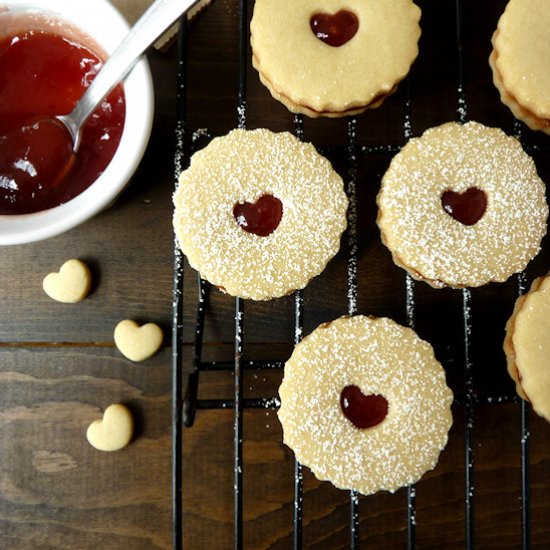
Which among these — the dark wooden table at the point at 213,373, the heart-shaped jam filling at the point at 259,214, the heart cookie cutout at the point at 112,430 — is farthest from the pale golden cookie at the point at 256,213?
the heart cookie cutout at the point at 112,430

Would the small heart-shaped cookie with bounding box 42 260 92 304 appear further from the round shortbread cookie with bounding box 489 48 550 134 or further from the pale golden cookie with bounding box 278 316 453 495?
the round shortbread cookie with bounding box 489 48 550 134

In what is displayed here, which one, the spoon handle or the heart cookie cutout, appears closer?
the spoon handle

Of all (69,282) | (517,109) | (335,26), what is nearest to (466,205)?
(517,109)

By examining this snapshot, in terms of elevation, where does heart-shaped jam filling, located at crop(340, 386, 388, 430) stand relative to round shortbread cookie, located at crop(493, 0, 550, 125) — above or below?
below

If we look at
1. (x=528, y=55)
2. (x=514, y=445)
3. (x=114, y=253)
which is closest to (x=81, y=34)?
(x=114, y=253)

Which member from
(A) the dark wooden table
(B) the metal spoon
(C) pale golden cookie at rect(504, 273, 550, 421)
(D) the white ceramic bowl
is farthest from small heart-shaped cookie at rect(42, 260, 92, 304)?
(C) pale golden cookie at rect(504, 273, 550, 421)

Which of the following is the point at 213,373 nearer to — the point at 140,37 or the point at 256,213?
the point at 256,213
